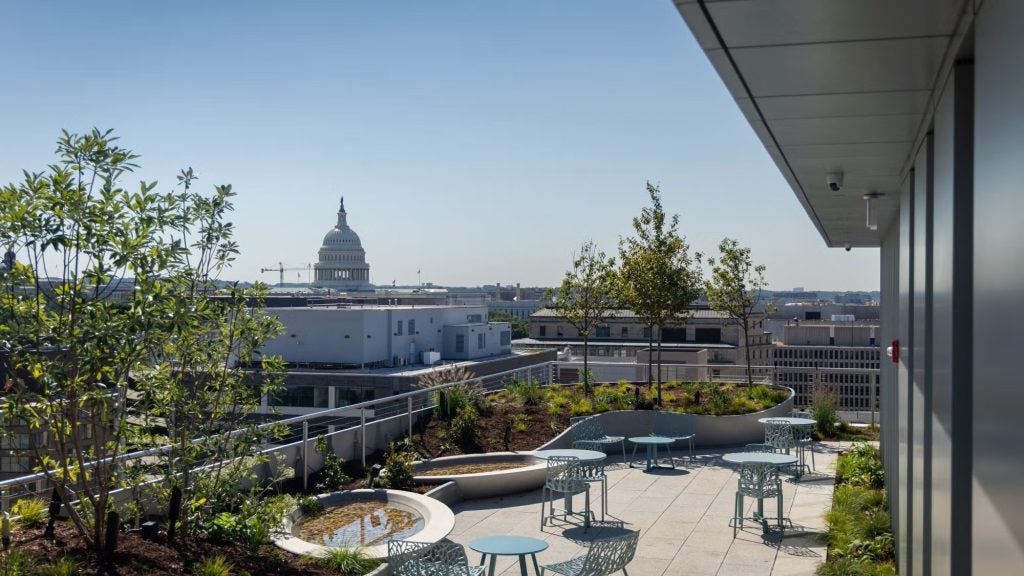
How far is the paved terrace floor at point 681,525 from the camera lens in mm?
9227

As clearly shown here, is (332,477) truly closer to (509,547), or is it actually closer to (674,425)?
(509,547)

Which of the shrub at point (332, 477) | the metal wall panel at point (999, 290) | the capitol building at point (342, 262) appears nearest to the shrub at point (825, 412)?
the shrub at point (332, 477)

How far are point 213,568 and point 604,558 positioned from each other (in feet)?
9.94

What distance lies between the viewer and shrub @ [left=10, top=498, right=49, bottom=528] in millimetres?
7180

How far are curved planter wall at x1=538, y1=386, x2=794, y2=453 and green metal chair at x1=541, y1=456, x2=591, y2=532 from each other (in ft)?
17.1

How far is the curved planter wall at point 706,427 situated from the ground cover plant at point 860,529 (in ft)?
13.6

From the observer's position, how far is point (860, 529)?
9.29 m

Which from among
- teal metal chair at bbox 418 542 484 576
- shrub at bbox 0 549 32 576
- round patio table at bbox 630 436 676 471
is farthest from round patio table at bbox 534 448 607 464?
shrub at bbox 0 549 32 576

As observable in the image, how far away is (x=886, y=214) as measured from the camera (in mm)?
10680

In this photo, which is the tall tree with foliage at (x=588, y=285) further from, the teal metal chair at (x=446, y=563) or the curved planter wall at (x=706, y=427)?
the teal metal chair at (x=446, y=563)

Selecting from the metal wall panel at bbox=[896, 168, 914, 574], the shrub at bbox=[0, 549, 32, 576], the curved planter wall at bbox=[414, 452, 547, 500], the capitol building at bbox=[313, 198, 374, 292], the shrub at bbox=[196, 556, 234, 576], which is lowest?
the curved planter wall at bbox=[414, 452, 547, 500]

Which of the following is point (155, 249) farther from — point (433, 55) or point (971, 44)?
point (971, 44)

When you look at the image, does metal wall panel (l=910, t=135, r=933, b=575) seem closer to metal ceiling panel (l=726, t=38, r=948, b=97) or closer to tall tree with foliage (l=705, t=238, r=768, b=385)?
metal ceiling panel (l=726, t=38, r=948, b=97)

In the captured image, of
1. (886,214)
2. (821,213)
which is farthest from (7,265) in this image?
(886,214)
